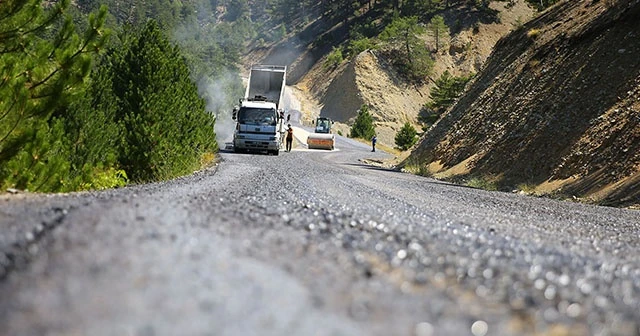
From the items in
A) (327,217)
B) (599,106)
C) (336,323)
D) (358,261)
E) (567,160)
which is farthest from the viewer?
(599,106)

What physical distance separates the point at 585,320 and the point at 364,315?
123cm

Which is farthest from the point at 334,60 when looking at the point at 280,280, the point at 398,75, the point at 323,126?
the point at 280,280

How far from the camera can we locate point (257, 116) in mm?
33406

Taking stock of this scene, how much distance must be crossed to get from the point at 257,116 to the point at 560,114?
623 inches

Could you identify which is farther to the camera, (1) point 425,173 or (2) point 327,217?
(1) point 425,173

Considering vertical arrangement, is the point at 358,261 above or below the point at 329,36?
below

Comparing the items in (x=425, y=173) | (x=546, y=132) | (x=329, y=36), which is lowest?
(x=425, y=173)

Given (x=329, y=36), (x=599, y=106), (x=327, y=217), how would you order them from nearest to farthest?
(x=327, y=217) < (x=599, y=106) < (x=329, y=36)

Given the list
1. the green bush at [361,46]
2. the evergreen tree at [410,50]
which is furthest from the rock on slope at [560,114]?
the green bush at [361,46]

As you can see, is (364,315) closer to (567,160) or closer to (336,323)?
(336,323)

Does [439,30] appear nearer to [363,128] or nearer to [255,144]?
[363,128]

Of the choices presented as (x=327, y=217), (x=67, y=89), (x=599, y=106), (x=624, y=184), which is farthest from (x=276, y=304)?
(x=599, y=106)

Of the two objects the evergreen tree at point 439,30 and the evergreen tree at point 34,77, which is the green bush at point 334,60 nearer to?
the evergreen tree at point 439,30

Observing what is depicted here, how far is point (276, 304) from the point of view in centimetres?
290
